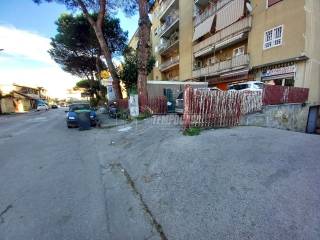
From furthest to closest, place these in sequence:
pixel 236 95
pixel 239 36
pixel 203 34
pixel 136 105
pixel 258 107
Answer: pixel 203 34, pixel 239 36, pixel 136 105, pixel 258 107, pixel 236 95

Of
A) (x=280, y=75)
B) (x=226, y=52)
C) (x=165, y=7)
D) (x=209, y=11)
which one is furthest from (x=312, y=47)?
(x=165, y=7)

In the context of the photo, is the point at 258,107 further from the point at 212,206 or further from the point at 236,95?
the point at 212,206

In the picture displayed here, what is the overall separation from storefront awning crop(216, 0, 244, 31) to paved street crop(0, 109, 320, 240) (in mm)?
15726

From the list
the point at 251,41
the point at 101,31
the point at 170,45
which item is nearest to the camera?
the point at 251,41

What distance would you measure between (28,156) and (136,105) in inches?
295

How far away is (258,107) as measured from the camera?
910cm

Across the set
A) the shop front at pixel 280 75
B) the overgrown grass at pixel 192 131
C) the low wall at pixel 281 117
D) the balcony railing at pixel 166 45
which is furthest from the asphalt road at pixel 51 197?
the balcony railing at pixel 166 45

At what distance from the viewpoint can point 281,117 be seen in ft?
34.8

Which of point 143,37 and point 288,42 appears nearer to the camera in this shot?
point 143,37

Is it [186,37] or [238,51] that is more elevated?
[186,37]

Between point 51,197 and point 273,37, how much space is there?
701 inches

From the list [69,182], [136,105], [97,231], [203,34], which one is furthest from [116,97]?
[97,231]

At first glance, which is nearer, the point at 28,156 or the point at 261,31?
the point at 28,156

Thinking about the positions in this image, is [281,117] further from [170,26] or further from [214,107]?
[170,26]
